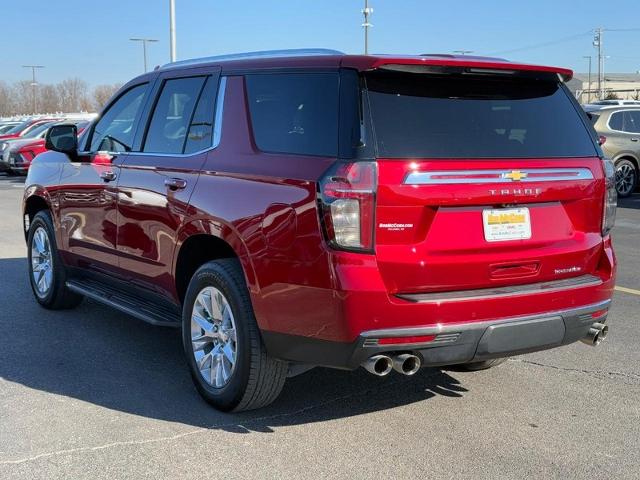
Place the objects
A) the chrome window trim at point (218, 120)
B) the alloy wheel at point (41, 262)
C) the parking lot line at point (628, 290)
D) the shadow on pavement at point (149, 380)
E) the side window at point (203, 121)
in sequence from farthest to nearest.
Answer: the parking lot line at point (628, 290), the alloy wheel at point (41, 262), the side window at point (203, 121), the chrome window trim at point (218, 120), the shadow on pavement at point (149, 380)

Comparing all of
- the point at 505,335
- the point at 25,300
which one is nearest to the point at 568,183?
the point at 505,335

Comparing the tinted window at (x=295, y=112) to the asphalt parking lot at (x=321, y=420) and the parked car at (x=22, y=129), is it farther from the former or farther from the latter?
the parked car at (x=22, y=129)

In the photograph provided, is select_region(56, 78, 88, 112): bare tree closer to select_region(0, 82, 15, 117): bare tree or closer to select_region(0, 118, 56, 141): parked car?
select_region(0, 82, 15, 117): bare tree

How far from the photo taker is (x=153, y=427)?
396 centimetres

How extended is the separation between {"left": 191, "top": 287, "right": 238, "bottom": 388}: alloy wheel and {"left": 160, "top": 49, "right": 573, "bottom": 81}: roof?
4.20 ft

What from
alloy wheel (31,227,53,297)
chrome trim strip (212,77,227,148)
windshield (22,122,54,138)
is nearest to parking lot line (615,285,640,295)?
chrome trim strip (212,77,227,148)

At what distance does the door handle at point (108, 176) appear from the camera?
522 centimetres

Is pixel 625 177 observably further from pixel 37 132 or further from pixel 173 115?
pixel 37 132

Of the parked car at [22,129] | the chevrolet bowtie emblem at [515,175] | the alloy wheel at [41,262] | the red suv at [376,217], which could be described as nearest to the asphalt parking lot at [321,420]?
the red suv at [376,217]

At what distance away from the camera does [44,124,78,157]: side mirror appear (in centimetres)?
578

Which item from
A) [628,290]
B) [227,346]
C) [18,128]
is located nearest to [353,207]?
[227,346]

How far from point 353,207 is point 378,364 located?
739 millimetres

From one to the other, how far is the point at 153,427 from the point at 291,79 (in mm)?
1944

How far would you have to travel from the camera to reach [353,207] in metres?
3.36
